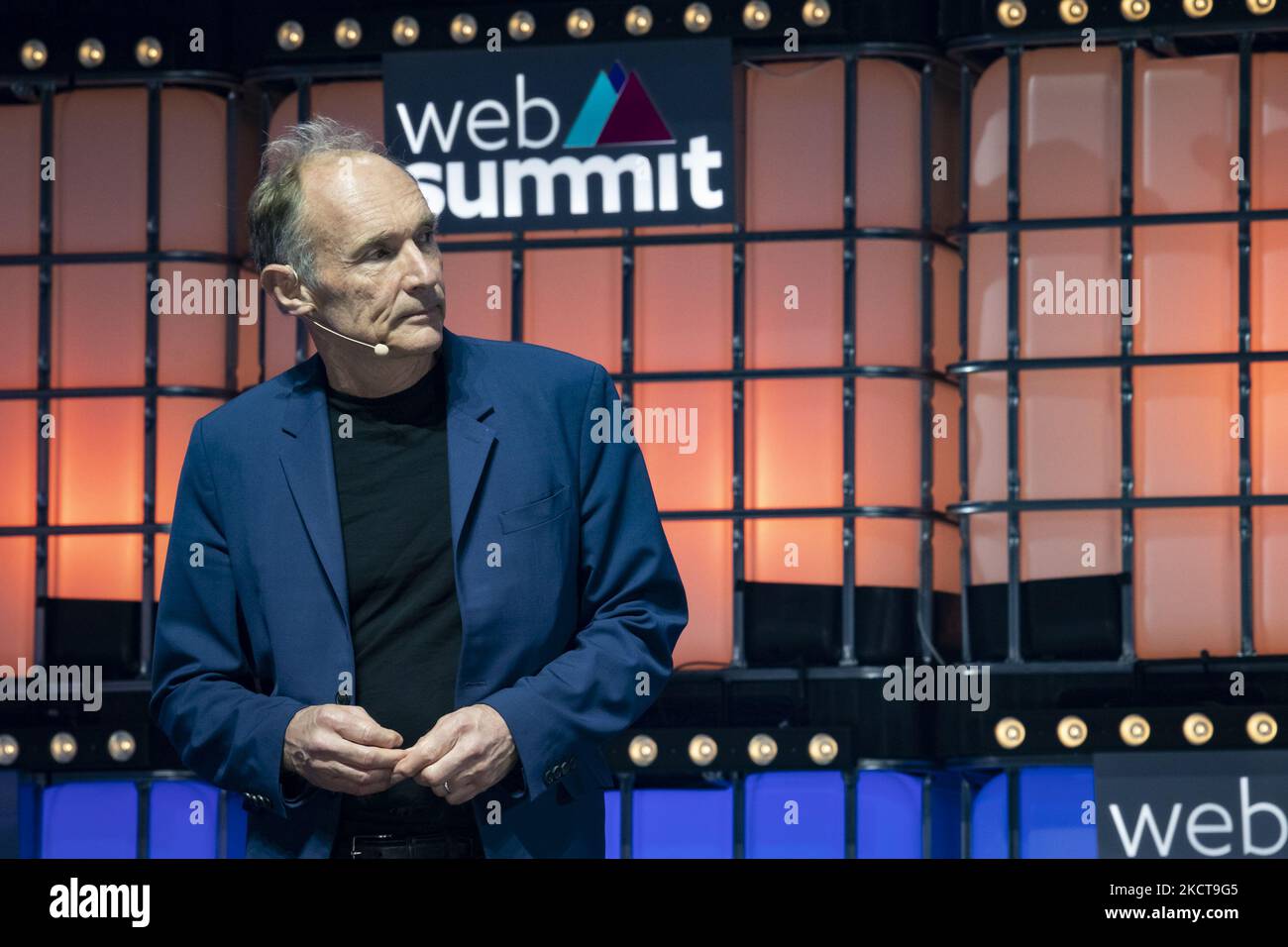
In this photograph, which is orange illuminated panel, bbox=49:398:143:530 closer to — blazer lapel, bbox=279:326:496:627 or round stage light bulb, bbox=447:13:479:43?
round stage light bulb, bbox=447:13:479:43

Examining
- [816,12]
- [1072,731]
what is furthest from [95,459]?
[1072,731]

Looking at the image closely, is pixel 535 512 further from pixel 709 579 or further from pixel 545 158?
pixel 545 158

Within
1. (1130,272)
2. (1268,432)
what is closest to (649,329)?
(1130,272)

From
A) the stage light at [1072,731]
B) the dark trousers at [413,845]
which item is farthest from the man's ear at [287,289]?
the stage light at [1072,731]

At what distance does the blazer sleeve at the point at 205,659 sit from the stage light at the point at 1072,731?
4258mm

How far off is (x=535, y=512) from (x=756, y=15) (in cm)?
464

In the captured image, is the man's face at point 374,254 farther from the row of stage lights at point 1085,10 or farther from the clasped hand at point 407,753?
the row of stage lights at point 1085,10

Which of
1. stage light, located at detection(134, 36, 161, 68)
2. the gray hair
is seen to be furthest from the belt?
stage light, located at detection(134, 36, 161, 68)

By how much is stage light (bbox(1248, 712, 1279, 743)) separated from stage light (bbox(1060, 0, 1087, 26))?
7.20 ft

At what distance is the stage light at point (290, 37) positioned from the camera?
720cm

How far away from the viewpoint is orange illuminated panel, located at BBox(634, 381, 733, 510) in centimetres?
691

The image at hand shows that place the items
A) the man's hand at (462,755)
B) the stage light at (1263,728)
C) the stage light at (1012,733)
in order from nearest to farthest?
1. the man's hand at (462,755)
2. the stage light at (1263,728)
3. the stage light at (1012,733)

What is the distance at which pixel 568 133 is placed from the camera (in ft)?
23.3

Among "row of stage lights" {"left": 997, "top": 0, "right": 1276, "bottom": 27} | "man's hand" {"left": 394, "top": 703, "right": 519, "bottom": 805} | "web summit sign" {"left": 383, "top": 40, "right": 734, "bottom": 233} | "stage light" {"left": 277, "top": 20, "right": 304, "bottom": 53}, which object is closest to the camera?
"man's hand" {"left": 394, "top": 703, "right": 519, "bottom": 805}
